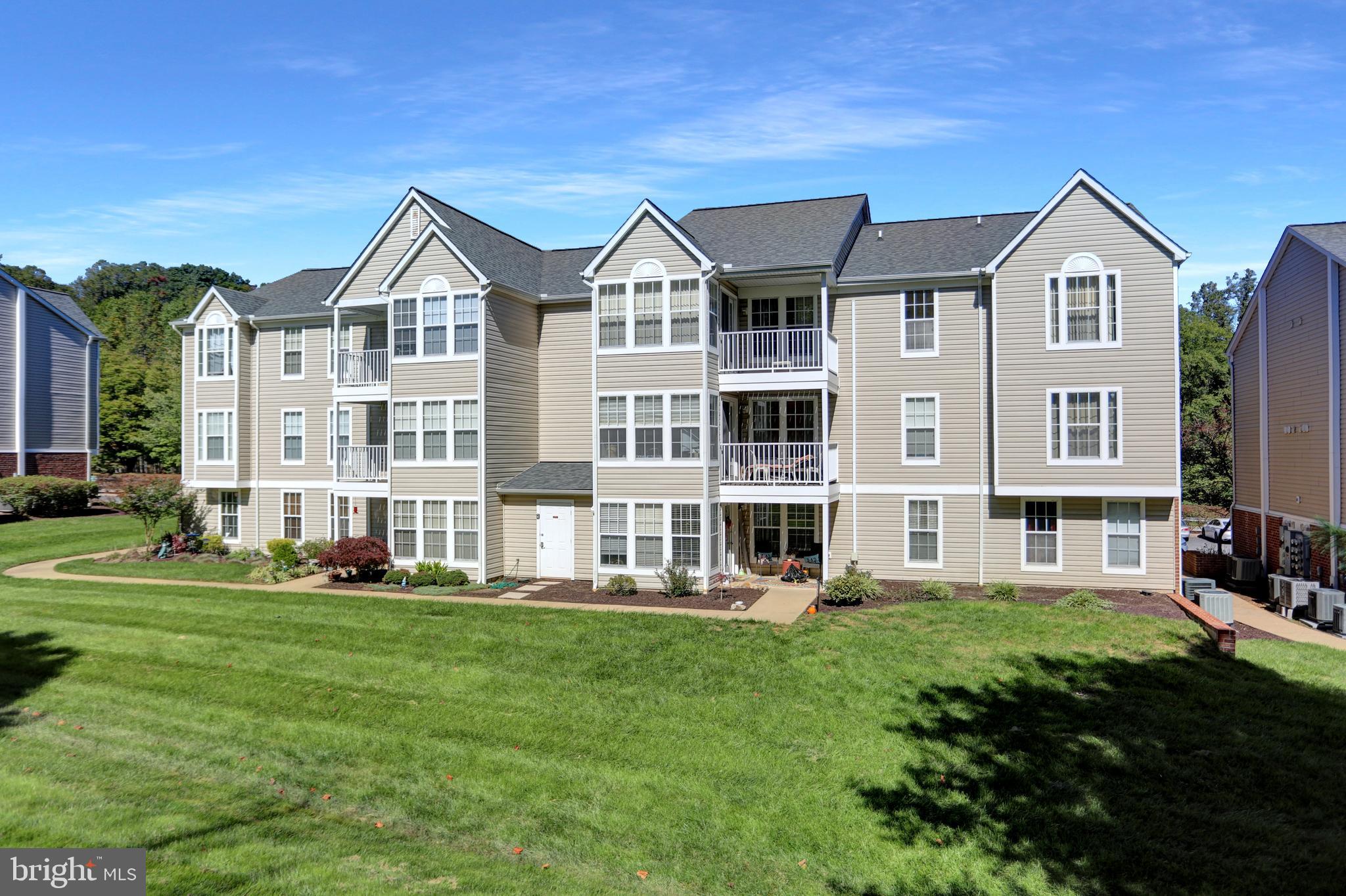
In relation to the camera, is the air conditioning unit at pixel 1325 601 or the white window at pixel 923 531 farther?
the white window at pixel 923 531

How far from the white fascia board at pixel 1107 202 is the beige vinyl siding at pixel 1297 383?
14.3ft

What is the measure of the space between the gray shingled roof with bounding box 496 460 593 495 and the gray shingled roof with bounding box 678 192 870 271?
715cm

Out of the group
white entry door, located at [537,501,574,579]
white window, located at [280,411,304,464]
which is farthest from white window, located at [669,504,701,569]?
white window, located at [280,411,304,464]

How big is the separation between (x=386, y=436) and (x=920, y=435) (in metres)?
16.6

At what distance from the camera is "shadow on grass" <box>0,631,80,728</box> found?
1268 centimetres

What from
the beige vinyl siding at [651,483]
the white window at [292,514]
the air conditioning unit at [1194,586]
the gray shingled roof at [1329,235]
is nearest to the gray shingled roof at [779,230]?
the beige vinyl siding at [651,483]

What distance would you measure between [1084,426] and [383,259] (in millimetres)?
20368

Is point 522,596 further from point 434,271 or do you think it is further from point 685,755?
point 685,755

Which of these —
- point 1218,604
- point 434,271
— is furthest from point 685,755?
point 434,271

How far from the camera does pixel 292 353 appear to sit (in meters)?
27.4

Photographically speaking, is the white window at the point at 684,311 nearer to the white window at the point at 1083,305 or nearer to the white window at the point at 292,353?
the white window at the point at 1083,305

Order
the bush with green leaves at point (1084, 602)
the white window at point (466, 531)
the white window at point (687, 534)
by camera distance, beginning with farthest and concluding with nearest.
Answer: the white window at point (466, 531) → the white window at point (687, 534) → the bush with green leaves at point (1084, 602)

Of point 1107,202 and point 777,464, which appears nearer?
point 1107,202

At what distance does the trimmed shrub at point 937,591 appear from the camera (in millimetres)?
19266
